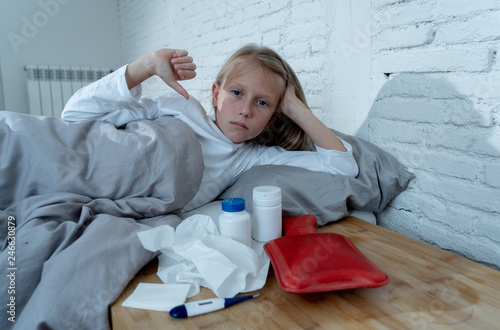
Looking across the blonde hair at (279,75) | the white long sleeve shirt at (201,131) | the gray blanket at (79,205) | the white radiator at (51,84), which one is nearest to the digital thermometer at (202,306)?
the gray blanket at (79,205)

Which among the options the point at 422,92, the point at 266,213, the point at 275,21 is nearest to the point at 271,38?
the point at 275,21

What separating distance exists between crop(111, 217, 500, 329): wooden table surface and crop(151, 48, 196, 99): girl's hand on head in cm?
57

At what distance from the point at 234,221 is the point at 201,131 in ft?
1.46

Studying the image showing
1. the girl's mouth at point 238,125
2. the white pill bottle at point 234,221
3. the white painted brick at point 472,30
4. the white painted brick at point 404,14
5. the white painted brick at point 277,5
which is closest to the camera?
the white pill bottle at point 234,221

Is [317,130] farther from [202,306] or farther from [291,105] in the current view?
[202,306]

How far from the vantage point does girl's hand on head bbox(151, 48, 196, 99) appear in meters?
1.02

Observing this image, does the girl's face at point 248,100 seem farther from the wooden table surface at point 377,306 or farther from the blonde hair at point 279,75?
the wooden table surface at point 377,306

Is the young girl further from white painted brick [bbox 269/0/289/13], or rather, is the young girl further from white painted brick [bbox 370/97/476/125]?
white painted brick [bbox 269/0/289/13]

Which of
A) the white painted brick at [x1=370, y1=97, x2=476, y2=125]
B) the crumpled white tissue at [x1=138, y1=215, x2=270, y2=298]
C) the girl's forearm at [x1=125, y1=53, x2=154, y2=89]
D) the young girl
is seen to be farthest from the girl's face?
the crumpled white tissue at [x1=138, y1=215, x2=270, y2=298]

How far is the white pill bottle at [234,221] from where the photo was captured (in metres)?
0.69

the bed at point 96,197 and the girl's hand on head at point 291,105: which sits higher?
the girl's hand on head at point 291,105

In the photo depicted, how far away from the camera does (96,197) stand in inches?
31.9

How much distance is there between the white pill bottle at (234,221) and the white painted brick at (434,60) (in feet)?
2.13

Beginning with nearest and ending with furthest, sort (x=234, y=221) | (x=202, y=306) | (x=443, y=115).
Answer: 1. (x=202, y=306)
2. (x=234, y=221)
3. (x=443, y=115)
